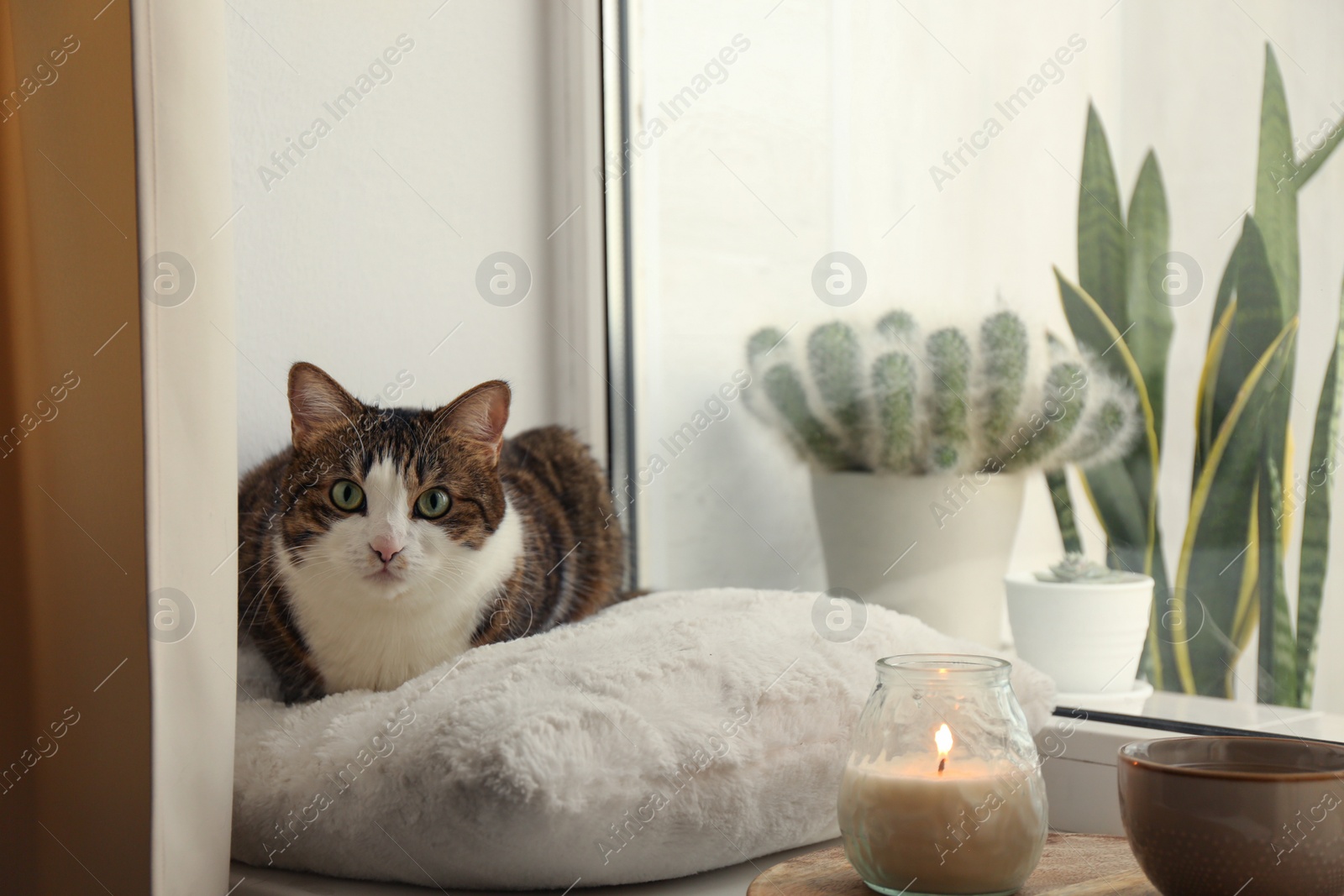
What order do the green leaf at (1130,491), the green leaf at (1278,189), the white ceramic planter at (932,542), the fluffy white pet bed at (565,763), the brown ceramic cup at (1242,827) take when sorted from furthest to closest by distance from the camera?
the white ceramic planter at (932,542)
the green leaf at (1130,491)
the green leaf at (1278,189)
the fluffy white pet bed at (565,763)
the brown ceramic cup at (1242,827)

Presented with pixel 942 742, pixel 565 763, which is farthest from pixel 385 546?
pixel 942 742

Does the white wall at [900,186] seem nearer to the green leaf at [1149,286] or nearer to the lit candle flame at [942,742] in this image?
the green leaf at [1149,286]

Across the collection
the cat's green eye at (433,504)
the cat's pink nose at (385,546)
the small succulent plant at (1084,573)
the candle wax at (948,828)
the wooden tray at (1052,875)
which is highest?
the cat's green eye at (433,504)

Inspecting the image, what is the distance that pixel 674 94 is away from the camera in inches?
57.5

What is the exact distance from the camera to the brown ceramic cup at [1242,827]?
540mm

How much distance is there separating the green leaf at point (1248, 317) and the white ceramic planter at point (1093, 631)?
0.20m

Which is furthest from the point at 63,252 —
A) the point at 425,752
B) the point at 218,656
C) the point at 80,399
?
the point at 425,752

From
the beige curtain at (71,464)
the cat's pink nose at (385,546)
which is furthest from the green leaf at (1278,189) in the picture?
the beige curtain at (71,464)

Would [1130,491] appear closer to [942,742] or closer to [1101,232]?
[1101,232]

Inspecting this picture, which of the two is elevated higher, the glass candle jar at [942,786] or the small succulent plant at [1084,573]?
the small succulent plant at [1084,573]

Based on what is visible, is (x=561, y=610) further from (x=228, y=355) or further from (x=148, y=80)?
(x=148, y=80)

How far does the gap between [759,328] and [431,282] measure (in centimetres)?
43

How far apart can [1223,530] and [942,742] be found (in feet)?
1.78

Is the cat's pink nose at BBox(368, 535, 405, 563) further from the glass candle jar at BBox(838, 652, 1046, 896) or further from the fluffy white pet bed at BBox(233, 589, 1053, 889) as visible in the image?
the glass candle jar at BBox(838, 652, 1046, 896)
